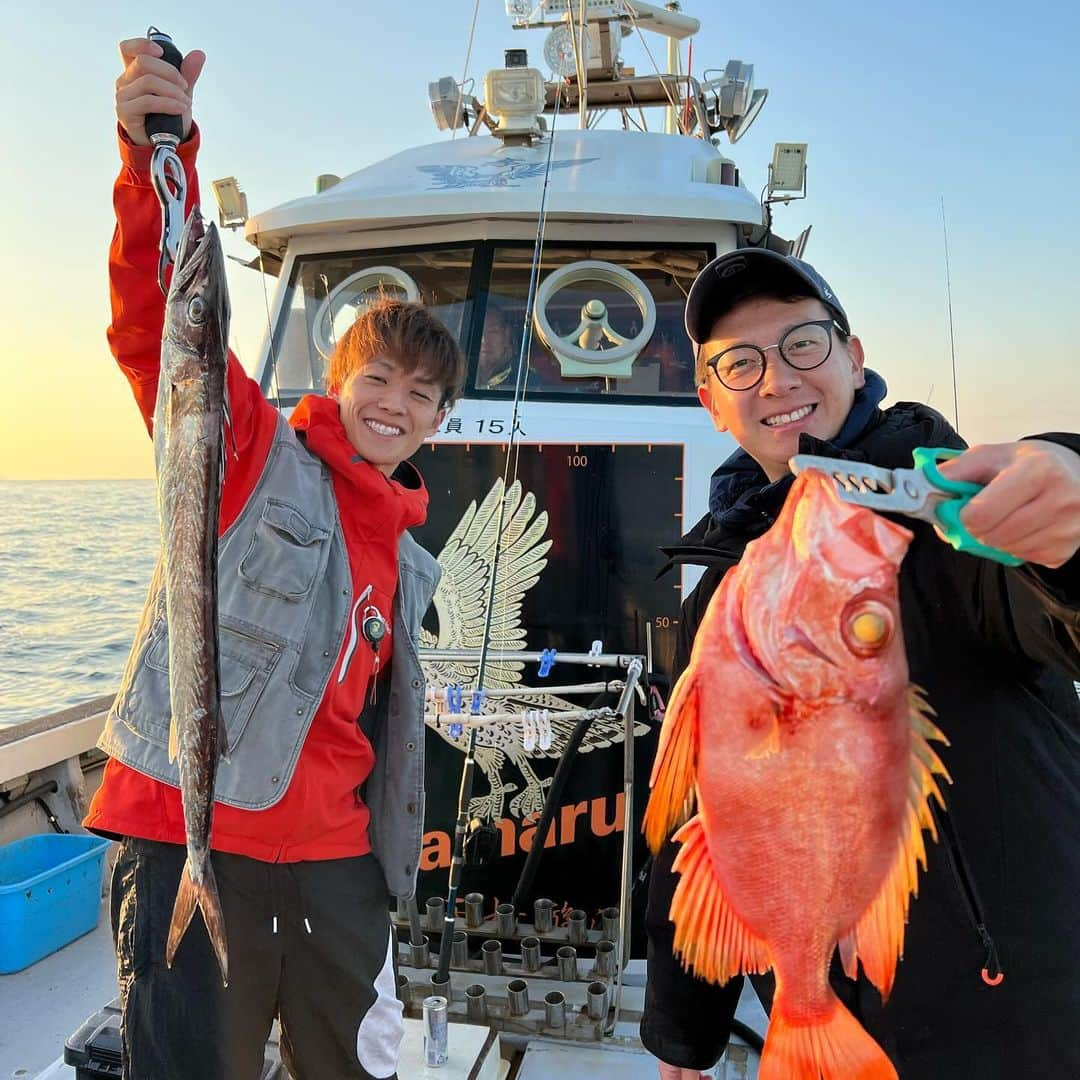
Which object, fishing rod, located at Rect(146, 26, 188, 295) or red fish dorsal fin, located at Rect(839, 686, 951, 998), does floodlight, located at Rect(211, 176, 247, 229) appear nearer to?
fishing rod, located at Rect(146, 26, 188, 295)

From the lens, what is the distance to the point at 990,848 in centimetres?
141

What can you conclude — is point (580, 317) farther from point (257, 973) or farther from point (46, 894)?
point (46, 894)

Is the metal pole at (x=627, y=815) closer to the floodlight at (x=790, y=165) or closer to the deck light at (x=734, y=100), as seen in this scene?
the floodlight at (x=790, y=165)

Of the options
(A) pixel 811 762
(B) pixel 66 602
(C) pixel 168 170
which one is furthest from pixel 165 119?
(B) pixel 66 602

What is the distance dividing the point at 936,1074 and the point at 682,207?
3.60 metres

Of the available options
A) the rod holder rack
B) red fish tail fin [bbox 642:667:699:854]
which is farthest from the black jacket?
the rod holder rack

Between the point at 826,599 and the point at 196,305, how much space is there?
41.5 inches

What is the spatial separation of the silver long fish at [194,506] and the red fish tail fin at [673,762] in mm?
832

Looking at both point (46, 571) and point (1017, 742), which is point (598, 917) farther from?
point (46, 571)

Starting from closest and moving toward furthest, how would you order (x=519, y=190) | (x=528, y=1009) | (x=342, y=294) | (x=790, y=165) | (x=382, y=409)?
(x=382, y=409) < (x=528, y=1009) < (x=519, y=190) < (x=790, y=165) < (x=342, y=294)

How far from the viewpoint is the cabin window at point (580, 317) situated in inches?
168

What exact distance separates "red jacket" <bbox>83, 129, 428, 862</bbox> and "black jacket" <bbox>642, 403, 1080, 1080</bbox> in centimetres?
117

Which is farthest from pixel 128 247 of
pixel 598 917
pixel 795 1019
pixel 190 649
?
pixel 598 917

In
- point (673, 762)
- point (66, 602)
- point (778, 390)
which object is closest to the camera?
point (673, 762)
